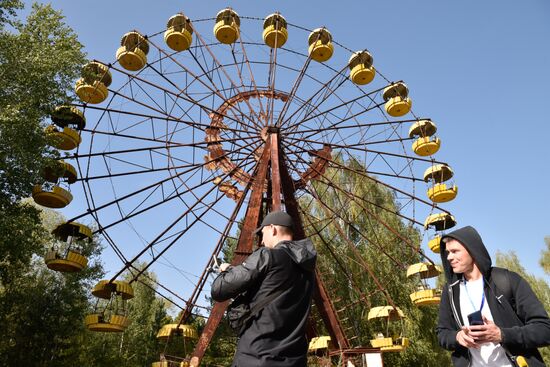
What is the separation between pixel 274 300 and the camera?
2900 millimetres

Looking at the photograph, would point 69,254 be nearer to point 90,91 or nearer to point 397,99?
point 90,91

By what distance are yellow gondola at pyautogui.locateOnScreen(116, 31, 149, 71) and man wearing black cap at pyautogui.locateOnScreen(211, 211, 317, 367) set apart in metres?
13.4

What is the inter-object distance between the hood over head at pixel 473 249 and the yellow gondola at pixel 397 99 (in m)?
14.5

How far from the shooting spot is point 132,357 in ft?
91.9

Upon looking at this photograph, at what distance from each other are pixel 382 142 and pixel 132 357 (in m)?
22.6

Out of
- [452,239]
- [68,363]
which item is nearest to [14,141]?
[452,239]

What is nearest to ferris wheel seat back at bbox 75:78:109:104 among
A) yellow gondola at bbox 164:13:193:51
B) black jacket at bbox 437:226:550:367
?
yellow gondola at bbox 164:13:193:51

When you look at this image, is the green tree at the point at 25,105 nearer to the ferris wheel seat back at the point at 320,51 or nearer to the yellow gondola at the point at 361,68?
the ferris wheel seat back at the point at 320,51

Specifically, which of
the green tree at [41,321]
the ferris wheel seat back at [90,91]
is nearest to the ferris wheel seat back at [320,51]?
the ferris wheel seat back at [90,91]

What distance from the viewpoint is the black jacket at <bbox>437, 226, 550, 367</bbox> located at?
8.22 feet

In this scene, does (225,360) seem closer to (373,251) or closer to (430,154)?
(373,251)

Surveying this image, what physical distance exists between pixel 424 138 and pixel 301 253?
14536mm

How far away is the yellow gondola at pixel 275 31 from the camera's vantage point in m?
16.0

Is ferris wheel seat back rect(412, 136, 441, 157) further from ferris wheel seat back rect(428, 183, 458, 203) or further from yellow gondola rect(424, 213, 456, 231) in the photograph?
yellow gondola rect(424, 213, 456, 231)
